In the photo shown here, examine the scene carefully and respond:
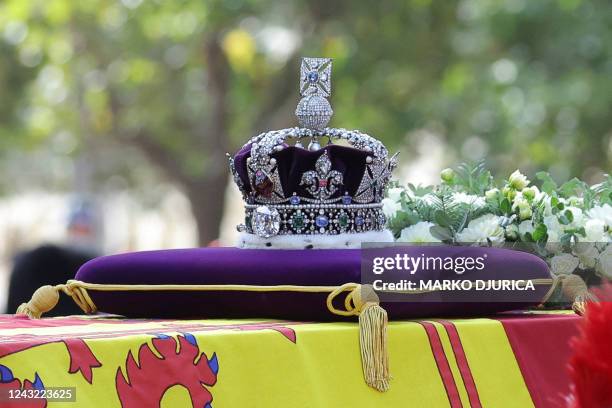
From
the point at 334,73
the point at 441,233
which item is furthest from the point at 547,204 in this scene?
the point at 334,73

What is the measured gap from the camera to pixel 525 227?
2.99m

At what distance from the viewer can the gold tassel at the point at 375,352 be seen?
2287mm

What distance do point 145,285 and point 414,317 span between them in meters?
0.54

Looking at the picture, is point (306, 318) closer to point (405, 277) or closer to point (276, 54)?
point (405, 277)

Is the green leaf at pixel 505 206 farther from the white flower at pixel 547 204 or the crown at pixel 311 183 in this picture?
the crown at pixel 311 183

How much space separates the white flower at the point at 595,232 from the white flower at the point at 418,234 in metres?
0.35

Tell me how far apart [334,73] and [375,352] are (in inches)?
450

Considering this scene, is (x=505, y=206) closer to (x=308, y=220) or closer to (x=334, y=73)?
(x=308, y=220)

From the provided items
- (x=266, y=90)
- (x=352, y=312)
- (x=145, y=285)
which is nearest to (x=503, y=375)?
(x=352, y=312)

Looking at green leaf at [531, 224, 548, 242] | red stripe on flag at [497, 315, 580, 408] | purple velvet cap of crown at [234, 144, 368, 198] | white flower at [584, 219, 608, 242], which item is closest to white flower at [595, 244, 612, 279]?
white flower at [584, 219, 608, 242]

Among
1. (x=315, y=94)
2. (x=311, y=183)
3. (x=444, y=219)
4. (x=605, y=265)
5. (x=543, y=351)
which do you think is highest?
(x=315, y=94)

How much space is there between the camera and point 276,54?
14680 mm

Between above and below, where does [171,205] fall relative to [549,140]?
below

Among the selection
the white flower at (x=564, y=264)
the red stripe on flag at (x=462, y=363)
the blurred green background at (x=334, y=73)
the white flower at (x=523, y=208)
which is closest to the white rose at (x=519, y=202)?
the white flower at (x=523, y=208)
